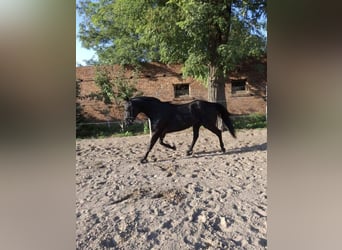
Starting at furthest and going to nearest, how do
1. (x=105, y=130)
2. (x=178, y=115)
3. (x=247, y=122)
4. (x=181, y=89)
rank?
(x=181, y=89) < (x=105, y=130) < (x=247, y=122) < (x=178, y=115)

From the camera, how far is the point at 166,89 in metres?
4.00

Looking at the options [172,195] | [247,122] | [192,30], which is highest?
[192,30]

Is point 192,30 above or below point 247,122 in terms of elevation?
above

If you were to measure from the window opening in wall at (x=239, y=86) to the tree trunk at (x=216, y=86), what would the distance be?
0.88 feet

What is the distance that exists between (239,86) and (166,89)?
115cm

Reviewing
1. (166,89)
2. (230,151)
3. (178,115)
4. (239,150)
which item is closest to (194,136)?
(178,115)

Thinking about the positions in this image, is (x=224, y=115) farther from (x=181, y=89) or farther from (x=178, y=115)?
(x=181, y=89)

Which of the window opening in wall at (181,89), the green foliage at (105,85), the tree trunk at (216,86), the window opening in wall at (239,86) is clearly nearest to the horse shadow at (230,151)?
the tree trunk at (216,86)

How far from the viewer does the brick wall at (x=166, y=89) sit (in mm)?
3672

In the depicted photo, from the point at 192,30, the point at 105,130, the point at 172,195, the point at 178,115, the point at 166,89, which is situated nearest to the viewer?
the point at 172,195

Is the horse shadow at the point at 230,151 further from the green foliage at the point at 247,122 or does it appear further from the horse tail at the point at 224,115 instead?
the horse tail at the point at 224,115

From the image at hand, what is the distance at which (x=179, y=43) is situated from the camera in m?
3.64
